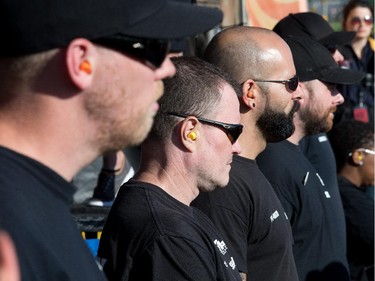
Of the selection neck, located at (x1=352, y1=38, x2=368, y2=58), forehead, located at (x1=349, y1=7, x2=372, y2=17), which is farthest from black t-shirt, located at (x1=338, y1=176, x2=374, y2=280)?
forehead, located at (x1=349, y1=7, x2=372, y2=17)

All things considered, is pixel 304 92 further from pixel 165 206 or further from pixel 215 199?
pixel 165 206

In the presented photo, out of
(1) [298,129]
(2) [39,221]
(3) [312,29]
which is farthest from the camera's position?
(3) [312,29]

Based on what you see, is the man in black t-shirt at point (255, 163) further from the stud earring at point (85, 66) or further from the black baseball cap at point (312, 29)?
the black baseball cap at point (312, 29)

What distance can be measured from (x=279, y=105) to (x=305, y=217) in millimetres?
626

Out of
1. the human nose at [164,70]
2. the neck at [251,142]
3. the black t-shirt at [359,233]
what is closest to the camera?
the human nose at [164,70]

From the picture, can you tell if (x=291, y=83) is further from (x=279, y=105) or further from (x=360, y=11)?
(x=360, y=11)

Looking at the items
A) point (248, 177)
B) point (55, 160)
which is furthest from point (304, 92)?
point (55, 160)

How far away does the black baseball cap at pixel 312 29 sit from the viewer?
593cm

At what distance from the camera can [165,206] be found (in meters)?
2.71

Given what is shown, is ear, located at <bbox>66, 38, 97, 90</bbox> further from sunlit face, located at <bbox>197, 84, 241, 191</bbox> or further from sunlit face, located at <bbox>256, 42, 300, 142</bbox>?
sunlit face, located at <bbox>256, 42, 300, 142</bbox>

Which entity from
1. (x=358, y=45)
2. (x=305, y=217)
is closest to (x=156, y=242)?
(x=305, y=217)

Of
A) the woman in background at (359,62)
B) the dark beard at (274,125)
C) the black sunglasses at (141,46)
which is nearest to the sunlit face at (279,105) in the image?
the dark beard at (274,125)

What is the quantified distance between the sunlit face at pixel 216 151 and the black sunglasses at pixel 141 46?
109 centimetres

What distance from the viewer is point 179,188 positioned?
2869 millimetres
